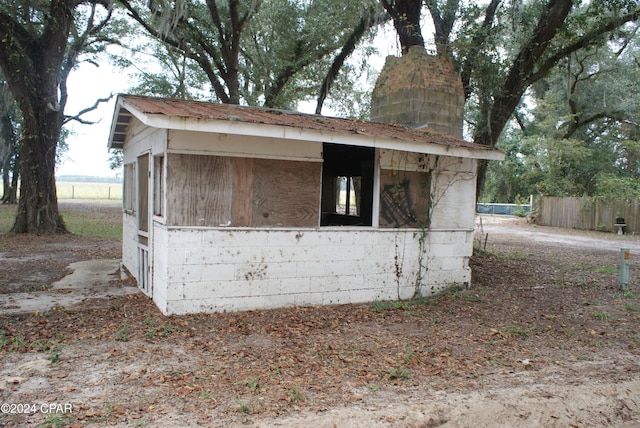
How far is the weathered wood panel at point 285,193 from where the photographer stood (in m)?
6.76

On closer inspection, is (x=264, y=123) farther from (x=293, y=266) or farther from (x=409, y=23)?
(x=409, y=23)

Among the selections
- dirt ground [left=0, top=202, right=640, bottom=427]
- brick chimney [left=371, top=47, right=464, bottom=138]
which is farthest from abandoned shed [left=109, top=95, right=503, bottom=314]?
brick chimney [left=371, top=47, right=464, bottom=138]

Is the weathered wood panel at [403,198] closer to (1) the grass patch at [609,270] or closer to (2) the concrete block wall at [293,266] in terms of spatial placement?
(2) the concrete block wall at [293,266]

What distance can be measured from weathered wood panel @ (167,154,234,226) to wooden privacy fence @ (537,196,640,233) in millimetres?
22727

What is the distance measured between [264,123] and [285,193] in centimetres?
135

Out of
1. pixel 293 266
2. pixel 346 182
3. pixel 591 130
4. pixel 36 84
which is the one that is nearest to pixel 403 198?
pixel 293 266

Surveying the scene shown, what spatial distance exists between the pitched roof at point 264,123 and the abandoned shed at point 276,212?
2cm

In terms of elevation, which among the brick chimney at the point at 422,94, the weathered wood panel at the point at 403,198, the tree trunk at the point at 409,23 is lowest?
the weathered wood panel at the point at 403,198

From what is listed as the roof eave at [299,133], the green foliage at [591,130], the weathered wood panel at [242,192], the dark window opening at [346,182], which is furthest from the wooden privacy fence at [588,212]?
the weathered wood panel at [242,192]

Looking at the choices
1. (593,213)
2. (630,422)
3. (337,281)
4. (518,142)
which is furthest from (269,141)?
(518,142)

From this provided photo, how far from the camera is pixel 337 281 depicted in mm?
7301

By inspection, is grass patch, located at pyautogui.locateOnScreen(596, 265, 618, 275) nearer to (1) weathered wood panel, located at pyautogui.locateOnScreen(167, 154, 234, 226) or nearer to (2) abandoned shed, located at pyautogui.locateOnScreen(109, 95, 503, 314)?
(2) abandoned shed, located at pyautogui.locateOnScreen(109, 95, 503, 314)

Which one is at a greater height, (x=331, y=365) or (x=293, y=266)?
(x=293, y=266)

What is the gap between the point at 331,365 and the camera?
484 centimetres
